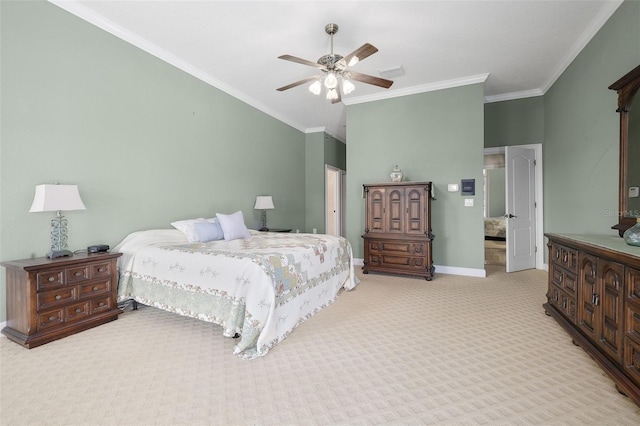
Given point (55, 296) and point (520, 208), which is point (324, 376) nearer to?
point (55, 296)

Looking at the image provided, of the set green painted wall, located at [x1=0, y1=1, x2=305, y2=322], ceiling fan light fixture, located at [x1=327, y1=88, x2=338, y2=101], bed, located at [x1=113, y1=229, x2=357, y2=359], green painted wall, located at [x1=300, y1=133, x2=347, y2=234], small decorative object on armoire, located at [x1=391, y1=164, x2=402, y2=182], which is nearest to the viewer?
bed, located at [x1=113, y1=229, x2=357, y2=359]

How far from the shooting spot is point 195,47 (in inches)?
138

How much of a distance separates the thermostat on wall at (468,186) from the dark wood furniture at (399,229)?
0.62 meters

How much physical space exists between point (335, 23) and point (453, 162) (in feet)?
9.43

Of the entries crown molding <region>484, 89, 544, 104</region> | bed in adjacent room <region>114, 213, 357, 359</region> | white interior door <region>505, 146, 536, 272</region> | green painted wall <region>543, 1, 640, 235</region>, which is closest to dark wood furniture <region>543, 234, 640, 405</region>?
green painted wall <region>543, 1, 640, 235</region>

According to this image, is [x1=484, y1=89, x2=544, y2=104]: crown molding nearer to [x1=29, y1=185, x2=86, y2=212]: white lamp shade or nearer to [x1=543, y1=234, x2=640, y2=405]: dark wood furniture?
[x1=543, y1=234, x2=640, y2=405]: dark wood furniture

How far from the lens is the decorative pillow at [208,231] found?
3451mm

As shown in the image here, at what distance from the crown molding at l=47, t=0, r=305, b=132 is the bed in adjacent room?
224cm

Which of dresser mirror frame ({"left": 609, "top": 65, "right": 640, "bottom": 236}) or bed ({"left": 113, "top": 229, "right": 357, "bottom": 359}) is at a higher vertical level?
dresser mirror frame ({"left": 609, "top": 65, "right": 640, "bottom": 236})

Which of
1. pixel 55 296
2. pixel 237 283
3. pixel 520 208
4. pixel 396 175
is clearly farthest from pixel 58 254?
pixel 520 208

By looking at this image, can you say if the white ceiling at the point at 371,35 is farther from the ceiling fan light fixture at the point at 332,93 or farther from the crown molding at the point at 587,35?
the ceiling fan light fixture at the point at 332,93

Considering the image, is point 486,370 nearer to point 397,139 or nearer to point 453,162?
point 453,162

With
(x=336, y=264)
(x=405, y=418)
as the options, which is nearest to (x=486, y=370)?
(x=405, y=418)

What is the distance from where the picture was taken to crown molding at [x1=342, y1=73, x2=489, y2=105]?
4391 millimetres
